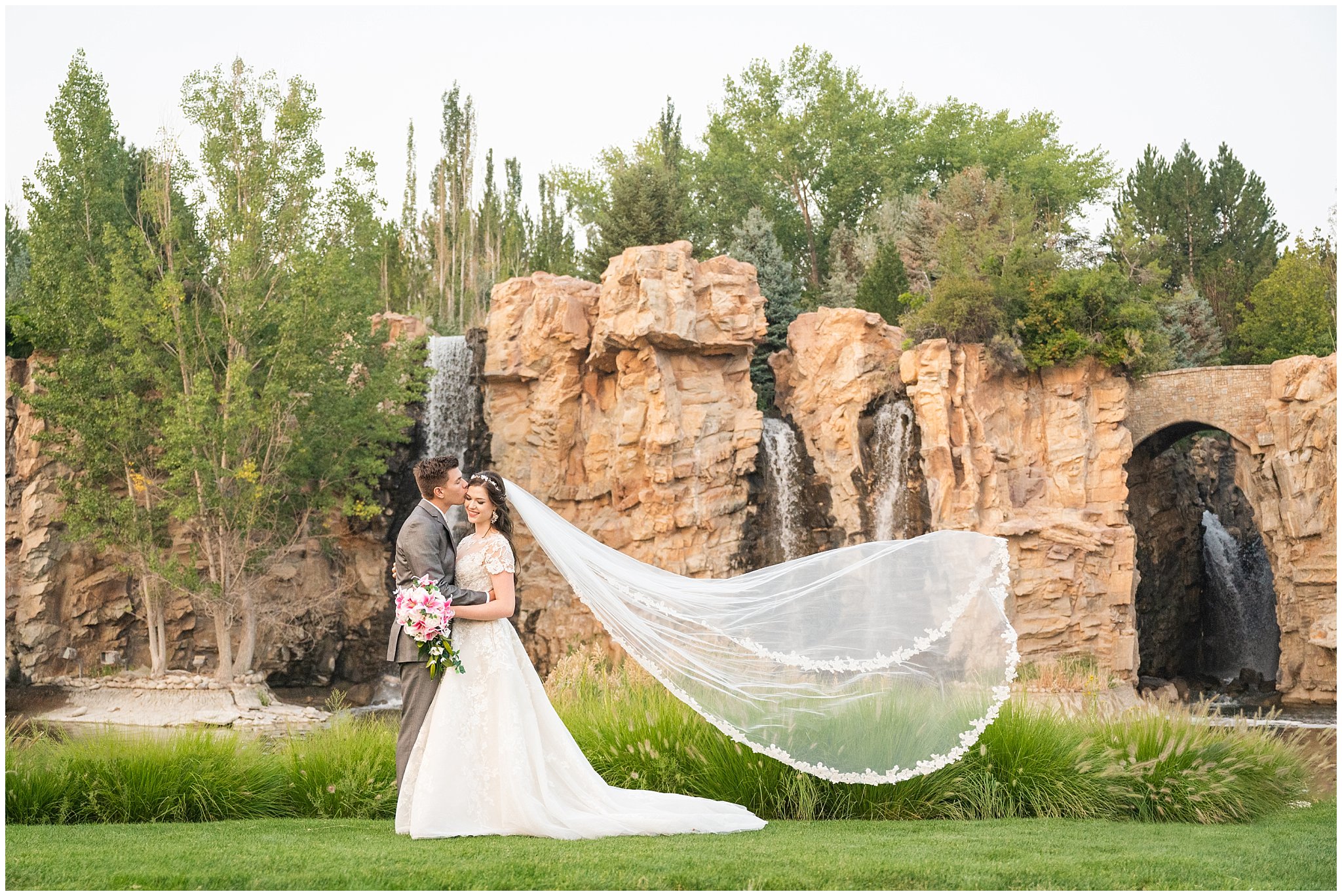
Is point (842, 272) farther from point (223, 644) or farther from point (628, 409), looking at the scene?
point (223, 644)

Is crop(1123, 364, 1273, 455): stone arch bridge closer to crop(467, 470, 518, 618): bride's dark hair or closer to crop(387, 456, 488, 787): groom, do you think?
crop(467, 470, 518, 618): bride's dark hair

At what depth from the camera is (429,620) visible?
639cm

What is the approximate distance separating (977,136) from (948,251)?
1755 centimetres

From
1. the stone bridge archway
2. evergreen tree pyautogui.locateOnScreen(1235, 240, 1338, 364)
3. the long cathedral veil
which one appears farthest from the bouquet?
evergreen tree pyautogui.locateOnScreen(1235, 240, 1338, 364)

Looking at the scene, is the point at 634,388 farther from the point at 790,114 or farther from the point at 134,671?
the point at 790,114

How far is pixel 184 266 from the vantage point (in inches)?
723

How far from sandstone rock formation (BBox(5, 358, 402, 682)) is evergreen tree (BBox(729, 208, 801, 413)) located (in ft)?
27.9

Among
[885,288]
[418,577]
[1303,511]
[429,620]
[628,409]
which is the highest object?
[885,288]

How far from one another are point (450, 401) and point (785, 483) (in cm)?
657

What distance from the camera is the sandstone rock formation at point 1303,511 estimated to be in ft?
69.2

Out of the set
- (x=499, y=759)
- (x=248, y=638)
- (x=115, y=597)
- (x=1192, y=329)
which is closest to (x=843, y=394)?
(x=248, y=638)

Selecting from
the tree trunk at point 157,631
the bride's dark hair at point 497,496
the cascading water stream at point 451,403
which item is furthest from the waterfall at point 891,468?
the bride's dark hair at point 497,496

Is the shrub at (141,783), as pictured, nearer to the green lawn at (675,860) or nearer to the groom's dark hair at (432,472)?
the green lawn at (675,860)

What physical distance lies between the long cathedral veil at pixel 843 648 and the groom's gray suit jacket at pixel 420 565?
747mm
